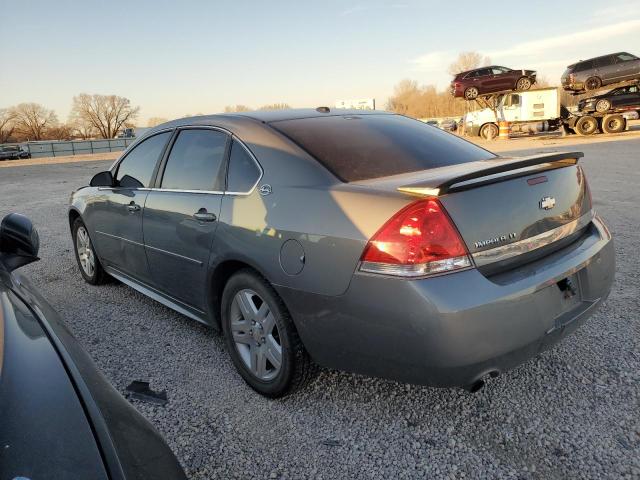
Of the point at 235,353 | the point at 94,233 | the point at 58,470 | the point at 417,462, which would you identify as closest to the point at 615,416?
the point at 417,462

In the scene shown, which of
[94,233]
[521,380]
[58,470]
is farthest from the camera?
[94,233]

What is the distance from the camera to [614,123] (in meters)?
24.2

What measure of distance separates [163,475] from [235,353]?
1709 millimetres

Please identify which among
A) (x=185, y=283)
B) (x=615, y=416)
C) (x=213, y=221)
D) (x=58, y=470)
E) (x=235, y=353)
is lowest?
(x=615, y=416)

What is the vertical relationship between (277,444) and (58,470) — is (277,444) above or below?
below

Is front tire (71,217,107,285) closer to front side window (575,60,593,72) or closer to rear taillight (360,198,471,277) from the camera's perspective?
rear taillight (360,198,471,277)

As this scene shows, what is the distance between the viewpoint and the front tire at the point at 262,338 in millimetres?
2490

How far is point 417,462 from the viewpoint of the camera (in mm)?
2141

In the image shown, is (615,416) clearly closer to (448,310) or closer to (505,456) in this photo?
(505,456)

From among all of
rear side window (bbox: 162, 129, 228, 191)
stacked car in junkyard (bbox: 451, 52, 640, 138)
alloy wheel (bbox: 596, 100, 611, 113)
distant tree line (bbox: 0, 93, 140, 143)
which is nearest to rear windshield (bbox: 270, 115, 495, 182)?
rear side window (bbox: 162, 129, 228, 191)

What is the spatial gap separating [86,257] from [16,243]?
283cm

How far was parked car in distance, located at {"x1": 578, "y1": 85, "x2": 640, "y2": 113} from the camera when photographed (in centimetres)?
2370

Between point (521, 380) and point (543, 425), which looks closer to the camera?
point (543, 425)

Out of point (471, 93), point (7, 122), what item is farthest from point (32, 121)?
point (471, 93)
